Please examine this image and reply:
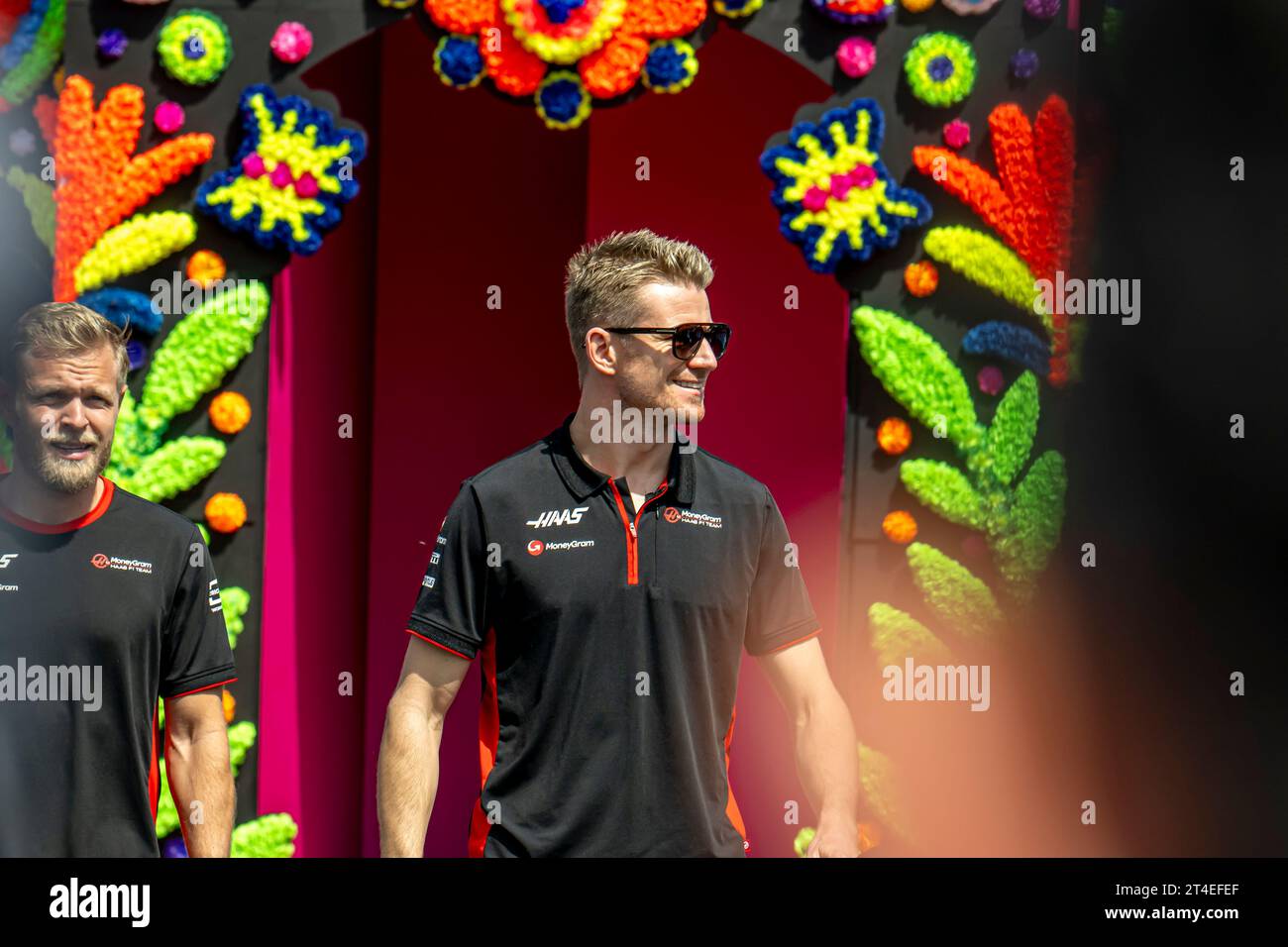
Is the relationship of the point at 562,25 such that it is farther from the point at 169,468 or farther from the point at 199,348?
the point at 169,468

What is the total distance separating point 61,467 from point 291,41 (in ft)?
4.77

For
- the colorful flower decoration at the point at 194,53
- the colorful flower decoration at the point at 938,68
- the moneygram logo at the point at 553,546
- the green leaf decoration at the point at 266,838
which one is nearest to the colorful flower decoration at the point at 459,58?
the colorful flower decoration at the point at 194,53

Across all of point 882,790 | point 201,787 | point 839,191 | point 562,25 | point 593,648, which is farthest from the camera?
point 882,790

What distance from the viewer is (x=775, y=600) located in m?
3.38

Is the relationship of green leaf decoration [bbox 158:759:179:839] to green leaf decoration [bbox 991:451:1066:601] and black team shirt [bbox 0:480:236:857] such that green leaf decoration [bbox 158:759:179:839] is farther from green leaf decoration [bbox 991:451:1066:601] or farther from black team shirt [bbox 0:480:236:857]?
green leaf decoration [bbox 991:451:1066:601]

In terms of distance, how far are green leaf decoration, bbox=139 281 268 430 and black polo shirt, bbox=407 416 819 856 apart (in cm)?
123

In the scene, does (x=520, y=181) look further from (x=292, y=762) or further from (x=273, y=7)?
(x=292, y=762)

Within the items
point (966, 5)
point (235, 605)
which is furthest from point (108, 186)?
point (966, 5)

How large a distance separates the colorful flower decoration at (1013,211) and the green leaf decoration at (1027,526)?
0.29 metres

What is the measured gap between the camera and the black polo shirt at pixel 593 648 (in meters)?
3.09

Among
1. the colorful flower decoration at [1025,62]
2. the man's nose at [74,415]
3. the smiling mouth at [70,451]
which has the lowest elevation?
the smiling mouth at [70,451]

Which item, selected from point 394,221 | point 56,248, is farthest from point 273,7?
point 394,221

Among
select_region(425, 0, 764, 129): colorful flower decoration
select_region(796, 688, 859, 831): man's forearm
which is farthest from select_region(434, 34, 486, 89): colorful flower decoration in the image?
select_region(796, 688, 859, 831): man's forearm

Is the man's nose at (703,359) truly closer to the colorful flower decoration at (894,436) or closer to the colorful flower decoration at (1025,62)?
the colorful flower decoration at (894,436)
